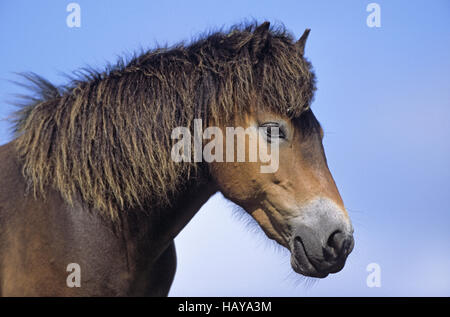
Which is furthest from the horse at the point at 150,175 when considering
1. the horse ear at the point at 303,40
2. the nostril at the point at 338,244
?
the horse ear at the point at 303,40

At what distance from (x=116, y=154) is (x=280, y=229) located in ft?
4.42

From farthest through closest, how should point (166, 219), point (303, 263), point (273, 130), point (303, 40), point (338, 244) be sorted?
point (303, 40) < point (166, 219) < point (273, 130) < point (303, 263) < point (338, 244)

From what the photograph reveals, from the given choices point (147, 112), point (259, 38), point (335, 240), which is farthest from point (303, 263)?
point (259, 38)

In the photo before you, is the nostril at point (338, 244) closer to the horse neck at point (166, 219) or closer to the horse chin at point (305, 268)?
the horse chin at point (305, 268)

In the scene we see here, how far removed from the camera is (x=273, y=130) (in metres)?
3.56

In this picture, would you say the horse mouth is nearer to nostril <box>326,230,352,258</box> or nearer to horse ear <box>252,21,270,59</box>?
nostril <box>326,230,352,258</box>

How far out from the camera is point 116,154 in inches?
139

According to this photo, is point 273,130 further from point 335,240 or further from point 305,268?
point 305,268

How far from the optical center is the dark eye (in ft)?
11.7

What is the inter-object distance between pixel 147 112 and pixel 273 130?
3.15ft

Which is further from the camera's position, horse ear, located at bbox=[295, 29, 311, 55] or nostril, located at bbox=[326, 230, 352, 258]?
horse ear, located at bbox=[295, 29, 311, 55]

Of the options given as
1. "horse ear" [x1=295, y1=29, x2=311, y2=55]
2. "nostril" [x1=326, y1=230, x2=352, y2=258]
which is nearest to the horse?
"nostril" [x1=326, y1=230, x2=352, y2=258]

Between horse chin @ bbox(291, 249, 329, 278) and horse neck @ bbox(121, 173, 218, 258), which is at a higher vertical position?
horse neck @ bbox(121, 173, 218, 258)

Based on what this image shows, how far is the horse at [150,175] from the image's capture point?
3.36 metres
